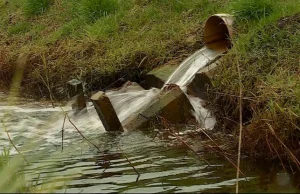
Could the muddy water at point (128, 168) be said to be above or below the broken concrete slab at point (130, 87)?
above

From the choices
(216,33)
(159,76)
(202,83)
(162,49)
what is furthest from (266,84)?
(162,49)

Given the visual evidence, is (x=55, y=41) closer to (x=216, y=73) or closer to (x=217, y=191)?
(x=216, y=73)

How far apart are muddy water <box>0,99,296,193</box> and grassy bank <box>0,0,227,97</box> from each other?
211cm

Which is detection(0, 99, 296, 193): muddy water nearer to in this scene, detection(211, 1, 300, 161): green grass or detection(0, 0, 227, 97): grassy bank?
detection(211, 1, 300, 161): green grass

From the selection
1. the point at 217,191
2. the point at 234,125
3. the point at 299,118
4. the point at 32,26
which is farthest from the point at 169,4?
the point at 217,191

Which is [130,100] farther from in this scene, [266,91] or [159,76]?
[266,91]

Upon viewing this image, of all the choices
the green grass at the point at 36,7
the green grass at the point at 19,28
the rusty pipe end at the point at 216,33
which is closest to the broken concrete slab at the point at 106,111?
the rusty pipe end at the point at 216,33

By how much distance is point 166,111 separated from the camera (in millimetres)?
6020

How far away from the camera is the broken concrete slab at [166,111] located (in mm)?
6016

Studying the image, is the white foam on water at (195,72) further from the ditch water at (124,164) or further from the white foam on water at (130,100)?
the white foam on water at (130,100)

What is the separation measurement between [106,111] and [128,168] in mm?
1519

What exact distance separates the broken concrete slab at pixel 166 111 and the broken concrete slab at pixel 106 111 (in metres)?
0.17

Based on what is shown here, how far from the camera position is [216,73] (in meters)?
6.17

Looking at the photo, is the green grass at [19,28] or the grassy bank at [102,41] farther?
the green grass at [19,28]
